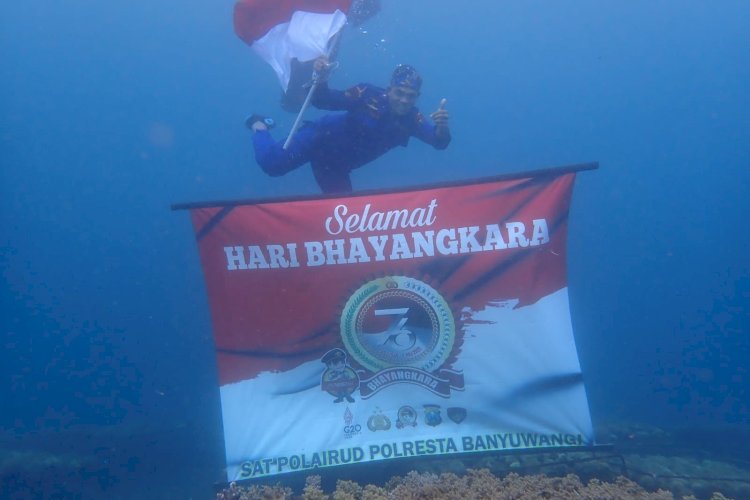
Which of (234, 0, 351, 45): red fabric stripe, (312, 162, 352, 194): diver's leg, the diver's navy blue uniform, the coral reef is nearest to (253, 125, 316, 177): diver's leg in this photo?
the diver's navy blue uniform

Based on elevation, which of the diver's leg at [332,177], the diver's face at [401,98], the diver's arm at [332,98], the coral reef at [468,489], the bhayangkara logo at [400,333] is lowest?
the coral reef at [468,489]

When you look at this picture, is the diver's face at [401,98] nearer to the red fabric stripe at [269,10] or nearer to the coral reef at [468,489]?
the red fabric stripe at [269,10]

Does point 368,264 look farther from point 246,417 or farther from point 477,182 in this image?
point 246,417

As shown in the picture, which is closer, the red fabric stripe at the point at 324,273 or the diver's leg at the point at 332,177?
the red fabric stripe at the point at 324,273

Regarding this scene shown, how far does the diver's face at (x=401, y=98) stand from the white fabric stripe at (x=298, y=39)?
0.84 metres

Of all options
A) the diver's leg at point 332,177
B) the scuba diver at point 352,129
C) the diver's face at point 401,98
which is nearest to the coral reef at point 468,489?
the scuba diver at point 352,129

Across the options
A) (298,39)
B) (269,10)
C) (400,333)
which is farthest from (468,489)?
(269,10)

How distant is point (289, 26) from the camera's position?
5.73 meters

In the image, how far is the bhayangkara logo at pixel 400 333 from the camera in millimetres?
4363

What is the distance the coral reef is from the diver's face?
3531 mm

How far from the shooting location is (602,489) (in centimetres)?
407

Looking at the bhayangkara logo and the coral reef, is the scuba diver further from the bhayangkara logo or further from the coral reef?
the coral reef

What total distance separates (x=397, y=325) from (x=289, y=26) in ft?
11.6

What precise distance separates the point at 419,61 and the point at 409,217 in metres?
23.6
